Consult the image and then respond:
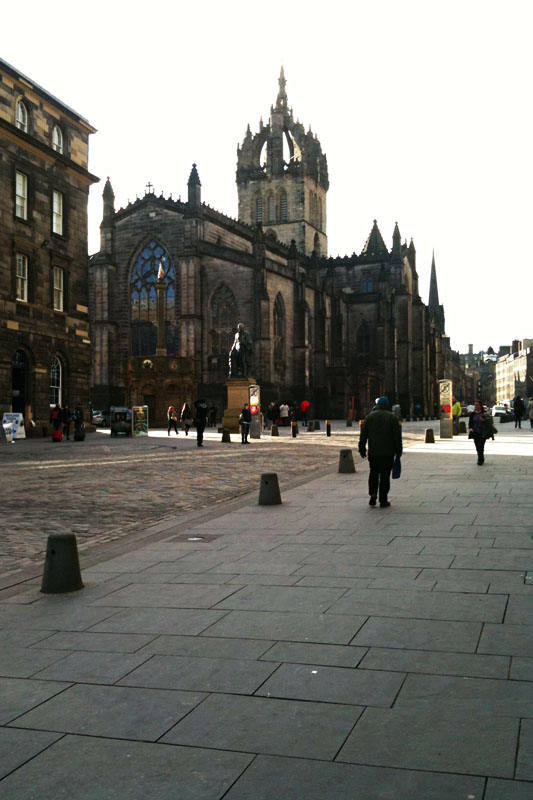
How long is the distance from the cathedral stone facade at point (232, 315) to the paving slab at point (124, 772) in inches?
1560

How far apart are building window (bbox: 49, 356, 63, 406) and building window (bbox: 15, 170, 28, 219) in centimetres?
607

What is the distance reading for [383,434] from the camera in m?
11.1

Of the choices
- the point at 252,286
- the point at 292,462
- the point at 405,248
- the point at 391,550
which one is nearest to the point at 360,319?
the point at 405,248

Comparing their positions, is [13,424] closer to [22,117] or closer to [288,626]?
[22,117]

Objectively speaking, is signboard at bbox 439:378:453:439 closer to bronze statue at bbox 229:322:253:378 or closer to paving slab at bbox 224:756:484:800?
bronze statue at bbox 229:322:253:378

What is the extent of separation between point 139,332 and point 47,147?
979 inches

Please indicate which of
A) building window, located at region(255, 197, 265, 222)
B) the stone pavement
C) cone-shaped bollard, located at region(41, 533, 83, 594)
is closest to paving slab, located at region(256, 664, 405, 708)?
the stone pavement

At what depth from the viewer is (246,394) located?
3806cm

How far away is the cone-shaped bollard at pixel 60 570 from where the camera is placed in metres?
6.38

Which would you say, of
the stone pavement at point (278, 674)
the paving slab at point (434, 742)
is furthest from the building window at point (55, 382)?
the paving slab at point (434, 742)

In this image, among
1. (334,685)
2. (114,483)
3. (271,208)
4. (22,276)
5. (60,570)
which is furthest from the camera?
(271,208)

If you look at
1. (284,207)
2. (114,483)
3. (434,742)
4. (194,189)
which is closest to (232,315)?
(194,189)

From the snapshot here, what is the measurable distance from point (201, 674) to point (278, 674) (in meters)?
0.41

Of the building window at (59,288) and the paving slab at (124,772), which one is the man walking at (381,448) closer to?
the paving slab at (124,772)
